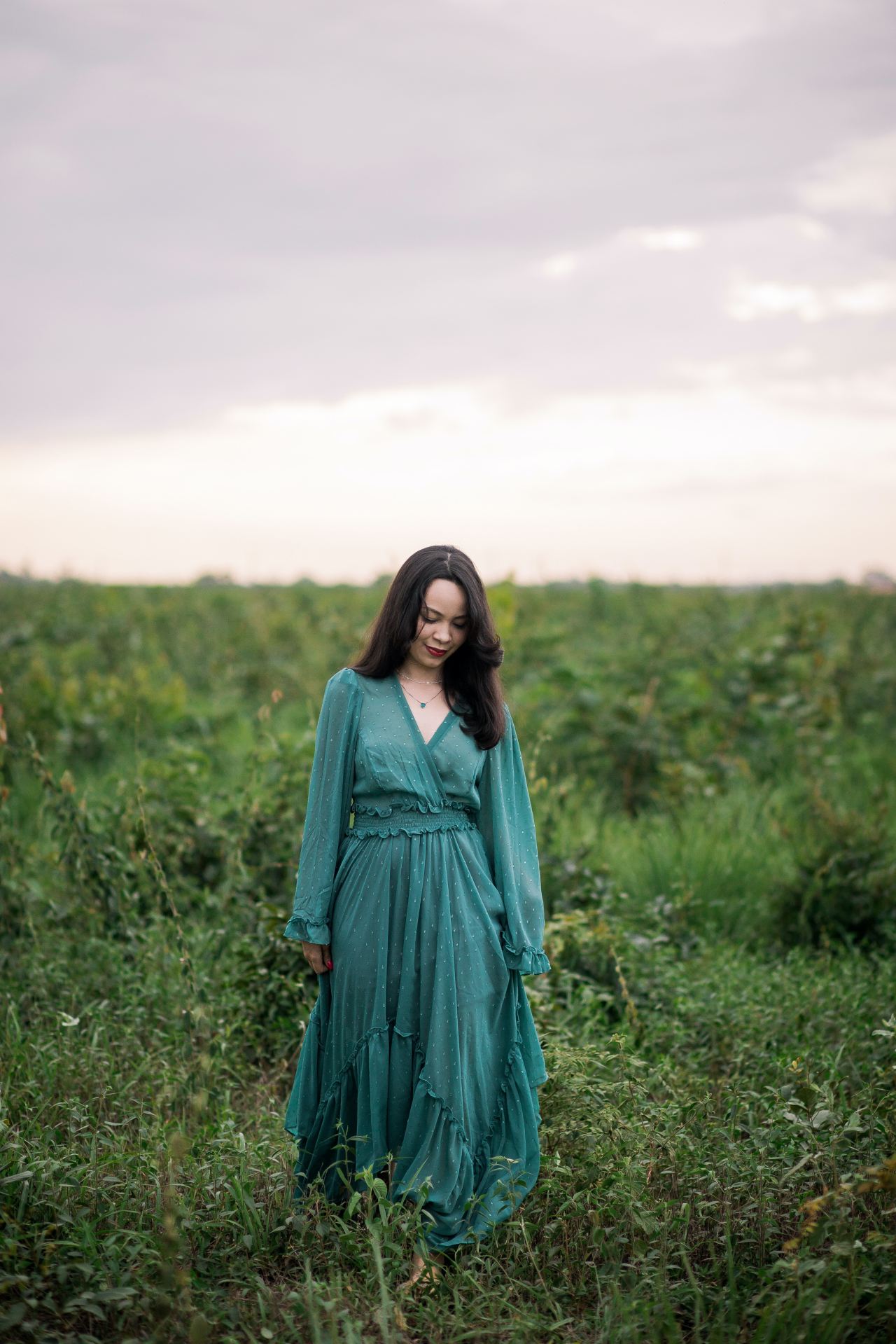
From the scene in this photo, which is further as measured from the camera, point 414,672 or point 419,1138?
point 414,672

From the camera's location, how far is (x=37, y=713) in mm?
7297

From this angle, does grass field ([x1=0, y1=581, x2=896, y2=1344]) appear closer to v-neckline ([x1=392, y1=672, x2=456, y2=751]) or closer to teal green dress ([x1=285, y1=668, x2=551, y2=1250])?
teal green dress ([x1=285, y1=668, x2=551, y2=1250])

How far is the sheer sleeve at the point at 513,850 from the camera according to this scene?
2.98m

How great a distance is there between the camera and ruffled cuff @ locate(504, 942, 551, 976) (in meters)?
2.96

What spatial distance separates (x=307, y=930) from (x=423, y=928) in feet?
1.05

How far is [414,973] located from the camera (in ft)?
9.35

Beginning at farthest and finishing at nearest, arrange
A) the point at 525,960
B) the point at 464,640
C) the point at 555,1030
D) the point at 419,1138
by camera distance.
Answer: the point at 555,1030 < the point at 464,640 < the point at 525,960 < the point at 419,1138

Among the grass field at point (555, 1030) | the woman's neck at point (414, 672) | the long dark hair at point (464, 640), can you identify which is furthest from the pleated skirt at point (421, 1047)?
the woman's neck at point (414, 672)

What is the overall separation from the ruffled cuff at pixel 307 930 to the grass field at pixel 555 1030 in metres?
0.43

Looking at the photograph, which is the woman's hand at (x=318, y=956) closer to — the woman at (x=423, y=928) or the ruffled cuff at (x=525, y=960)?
the woman at (x=423, y=928)

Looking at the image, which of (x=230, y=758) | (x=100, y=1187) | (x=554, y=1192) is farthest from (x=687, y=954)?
(x=230, y=758)

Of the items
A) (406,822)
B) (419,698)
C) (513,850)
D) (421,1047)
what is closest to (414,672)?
(419,698)

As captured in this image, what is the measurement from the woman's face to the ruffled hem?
1.05m

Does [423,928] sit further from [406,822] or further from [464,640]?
[464,640]
